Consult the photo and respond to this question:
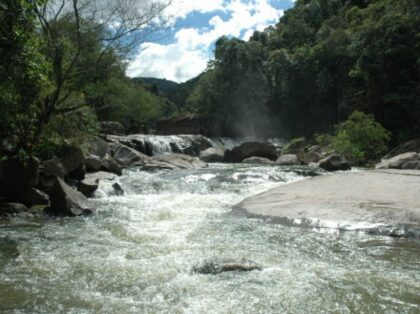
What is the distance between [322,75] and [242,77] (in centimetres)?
1211

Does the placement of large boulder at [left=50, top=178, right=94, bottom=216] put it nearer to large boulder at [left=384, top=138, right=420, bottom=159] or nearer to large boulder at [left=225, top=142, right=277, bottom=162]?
large boulder at [left=225, top=142, right=277, bottom=162]

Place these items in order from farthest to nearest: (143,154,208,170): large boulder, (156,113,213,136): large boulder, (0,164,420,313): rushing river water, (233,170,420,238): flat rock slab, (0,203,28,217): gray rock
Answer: (156,113,213,136): large boulder < (143,154,208,170): large boulder < (0,203,28,217): gray rock < (233,170,420,238): flat rock slab < (0,164,420,313): rushing river water

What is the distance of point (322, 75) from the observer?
48.2 m

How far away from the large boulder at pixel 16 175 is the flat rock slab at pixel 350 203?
5392 millimetres

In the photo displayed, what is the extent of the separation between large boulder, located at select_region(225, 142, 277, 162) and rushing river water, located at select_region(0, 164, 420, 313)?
18.6 metres

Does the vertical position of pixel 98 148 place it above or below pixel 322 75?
below

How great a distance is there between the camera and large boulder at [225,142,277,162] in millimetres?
29406

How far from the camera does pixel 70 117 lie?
13258 mm

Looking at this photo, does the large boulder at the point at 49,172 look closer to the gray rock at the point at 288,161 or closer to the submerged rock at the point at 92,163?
the submerged rock at the point at 92,163

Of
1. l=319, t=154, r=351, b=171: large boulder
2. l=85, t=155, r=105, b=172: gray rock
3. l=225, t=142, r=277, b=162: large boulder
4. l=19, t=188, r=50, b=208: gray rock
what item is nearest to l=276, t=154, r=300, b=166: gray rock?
l=225, t=142, r=277, b=162: large boulder

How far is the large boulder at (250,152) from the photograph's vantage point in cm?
2941

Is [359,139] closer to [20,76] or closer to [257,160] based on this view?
[257,160]

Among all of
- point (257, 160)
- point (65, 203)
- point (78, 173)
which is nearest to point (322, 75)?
point (257, 160)

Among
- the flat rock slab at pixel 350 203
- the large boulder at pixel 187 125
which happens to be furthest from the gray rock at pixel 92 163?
the large boulder at pixel 187 125
